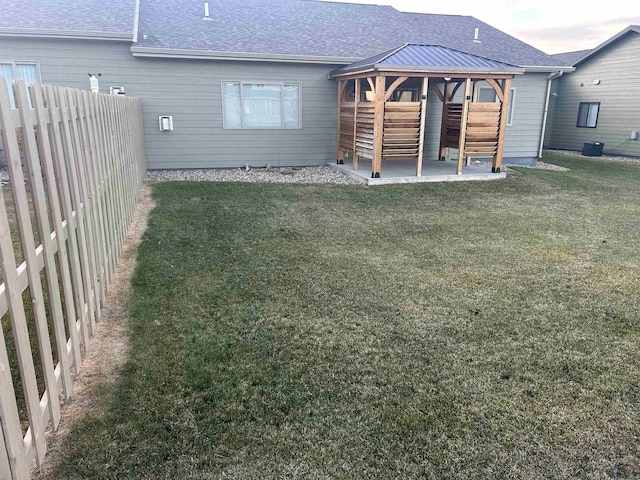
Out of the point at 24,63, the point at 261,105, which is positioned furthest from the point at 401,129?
the point at 24,63

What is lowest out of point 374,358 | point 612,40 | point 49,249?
point 374,358

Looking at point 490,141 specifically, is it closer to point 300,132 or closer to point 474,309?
point 300,132

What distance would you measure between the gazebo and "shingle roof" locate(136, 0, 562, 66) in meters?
2.13

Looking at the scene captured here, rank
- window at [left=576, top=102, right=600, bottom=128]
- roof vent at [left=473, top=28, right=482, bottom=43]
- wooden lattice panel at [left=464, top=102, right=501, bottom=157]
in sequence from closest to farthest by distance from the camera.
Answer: wooden lattice panel at [left=464, top=102, right=501, bottom=157], roof vent at [left=473, top=28, right=482, bottom=43], window at [left=576, top=102, right=600, bottom=128]

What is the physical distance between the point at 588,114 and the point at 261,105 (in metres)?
12.6

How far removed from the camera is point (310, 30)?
12.6 meters

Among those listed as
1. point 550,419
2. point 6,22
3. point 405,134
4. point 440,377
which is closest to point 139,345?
point 440,377

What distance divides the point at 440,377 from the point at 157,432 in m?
1.56

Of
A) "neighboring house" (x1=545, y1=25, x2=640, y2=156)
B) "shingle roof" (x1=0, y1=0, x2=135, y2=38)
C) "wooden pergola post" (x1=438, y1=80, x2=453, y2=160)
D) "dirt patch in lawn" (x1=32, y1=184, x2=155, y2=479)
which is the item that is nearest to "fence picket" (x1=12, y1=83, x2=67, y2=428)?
"dirt patch in lawn" (x1=32, y1=184, x2=155, y2=479)

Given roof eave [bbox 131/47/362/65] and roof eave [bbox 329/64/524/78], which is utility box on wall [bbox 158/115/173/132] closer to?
roof eave [bbox 131/47/362/65]

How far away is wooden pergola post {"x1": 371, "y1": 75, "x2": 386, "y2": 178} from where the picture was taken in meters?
8.73

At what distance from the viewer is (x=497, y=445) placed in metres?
2.15

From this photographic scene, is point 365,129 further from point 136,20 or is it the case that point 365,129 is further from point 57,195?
point 57,195

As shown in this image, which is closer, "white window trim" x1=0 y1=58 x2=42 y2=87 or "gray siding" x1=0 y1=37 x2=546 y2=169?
"white window trim" x1=0 y1=58 x2=42 y2=87
